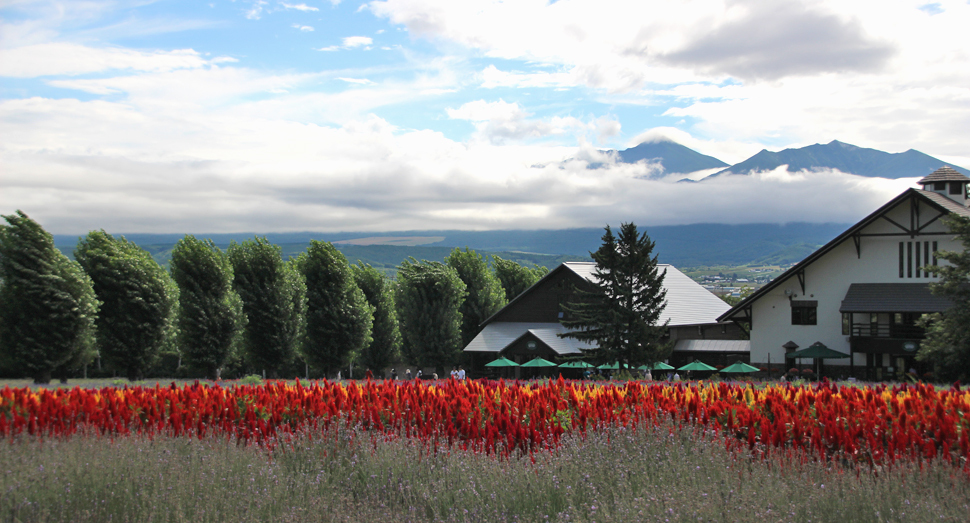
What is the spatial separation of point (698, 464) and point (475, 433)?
2.62 m

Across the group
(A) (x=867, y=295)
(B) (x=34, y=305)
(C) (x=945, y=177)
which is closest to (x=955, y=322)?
(A) (x=867, y=295)

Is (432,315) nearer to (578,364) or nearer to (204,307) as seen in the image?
(578,364)

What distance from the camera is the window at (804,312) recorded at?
40.3 m

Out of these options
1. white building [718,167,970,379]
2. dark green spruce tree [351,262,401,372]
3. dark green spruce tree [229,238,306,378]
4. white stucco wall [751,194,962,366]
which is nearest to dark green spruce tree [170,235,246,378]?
dark green spruce tree [229,238,306,378]

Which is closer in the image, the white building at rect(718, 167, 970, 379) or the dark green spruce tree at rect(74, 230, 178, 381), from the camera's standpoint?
the white building at rect(718, 167, 970, 379)

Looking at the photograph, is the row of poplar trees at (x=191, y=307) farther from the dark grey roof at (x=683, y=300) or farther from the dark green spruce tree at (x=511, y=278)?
the dark green spruce tree at (x=511, y=278)

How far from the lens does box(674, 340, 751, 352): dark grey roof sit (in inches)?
1881

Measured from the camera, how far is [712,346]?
48.6 metres

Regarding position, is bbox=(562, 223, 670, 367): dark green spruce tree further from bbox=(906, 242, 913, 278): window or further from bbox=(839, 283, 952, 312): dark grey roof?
bbox=(906, 242, 913, 278): window

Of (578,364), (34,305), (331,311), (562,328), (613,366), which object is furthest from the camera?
(562,328)

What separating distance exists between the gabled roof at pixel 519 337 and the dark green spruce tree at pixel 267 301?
40.2ft

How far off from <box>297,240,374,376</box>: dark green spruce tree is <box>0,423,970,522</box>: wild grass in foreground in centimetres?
3921

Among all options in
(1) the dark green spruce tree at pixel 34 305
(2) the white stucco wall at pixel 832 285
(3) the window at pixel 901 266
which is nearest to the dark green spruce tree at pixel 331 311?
(1) the dark green spruce tree at pixel 34 305

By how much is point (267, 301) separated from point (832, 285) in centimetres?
3398
